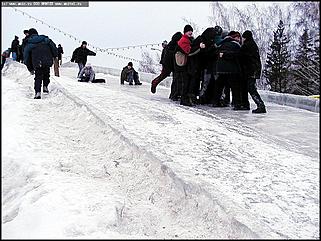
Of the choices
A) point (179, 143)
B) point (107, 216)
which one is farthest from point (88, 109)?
point (107, 216)

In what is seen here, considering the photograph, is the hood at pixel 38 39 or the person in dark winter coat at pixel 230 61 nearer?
the person in dark winter coat at pixel 230 61

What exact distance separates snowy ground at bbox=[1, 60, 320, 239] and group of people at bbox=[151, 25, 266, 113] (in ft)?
4.96

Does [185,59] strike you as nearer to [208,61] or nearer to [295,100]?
[208,61]

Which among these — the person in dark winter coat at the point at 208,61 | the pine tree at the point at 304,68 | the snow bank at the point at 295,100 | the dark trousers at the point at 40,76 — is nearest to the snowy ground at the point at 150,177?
the dark trousers at the point at 40,76

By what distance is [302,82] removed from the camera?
2742 cm

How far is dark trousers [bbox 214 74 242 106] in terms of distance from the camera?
784cm

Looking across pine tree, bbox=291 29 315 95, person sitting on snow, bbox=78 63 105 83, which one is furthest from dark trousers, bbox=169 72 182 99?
pine tree, bbox=291 29 315 95

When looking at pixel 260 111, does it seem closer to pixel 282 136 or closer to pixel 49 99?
pixel 282 136

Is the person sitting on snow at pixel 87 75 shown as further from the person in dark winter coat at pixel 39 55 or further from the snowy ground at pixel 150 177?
the snowy ground at pixel 150 177

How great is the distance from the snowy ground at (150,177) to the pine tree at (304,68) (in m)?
19.1

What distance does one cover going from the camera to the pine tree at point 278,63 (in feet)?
93.5

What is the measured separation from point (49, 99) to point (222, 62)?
2896 millimetres

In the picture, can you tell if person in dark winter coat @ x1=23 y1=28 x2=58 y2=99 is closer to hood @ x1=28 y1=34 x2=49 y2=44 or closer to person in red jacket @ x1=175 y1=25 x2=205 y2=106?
hood @ x1=28 y1=34 x2=49 y2=44

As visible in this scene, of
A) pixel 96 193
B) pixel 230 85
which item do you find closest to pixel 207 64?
pixel 230 85
